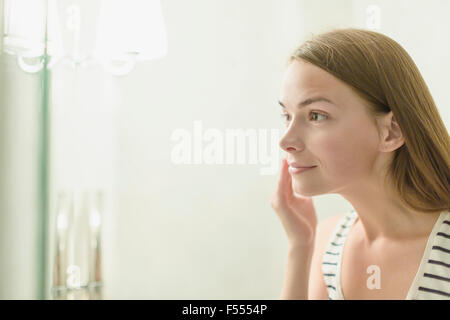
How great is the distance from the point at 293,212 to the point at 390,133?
0.25m

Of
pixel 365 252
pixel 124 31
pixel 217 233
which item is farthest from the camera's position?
pixel 217 233

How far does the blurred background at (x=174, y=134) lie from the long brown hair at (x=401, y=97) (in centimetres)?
19

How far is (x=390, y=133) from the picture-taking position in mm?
798

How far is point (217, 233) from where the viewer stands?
43.8 inches

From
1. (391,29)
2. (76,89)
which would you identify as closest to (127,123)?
(76,89)

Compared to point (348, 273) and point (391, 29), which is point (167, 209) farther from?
point (391, 29)

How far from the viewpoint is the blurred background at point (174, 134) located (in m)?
0.98

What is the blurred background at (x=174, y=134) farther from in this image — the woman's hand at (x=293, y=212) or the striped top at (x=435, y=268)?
the striped top at (x=435, y=268)

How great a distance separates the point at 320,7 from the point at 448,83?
0.31m
